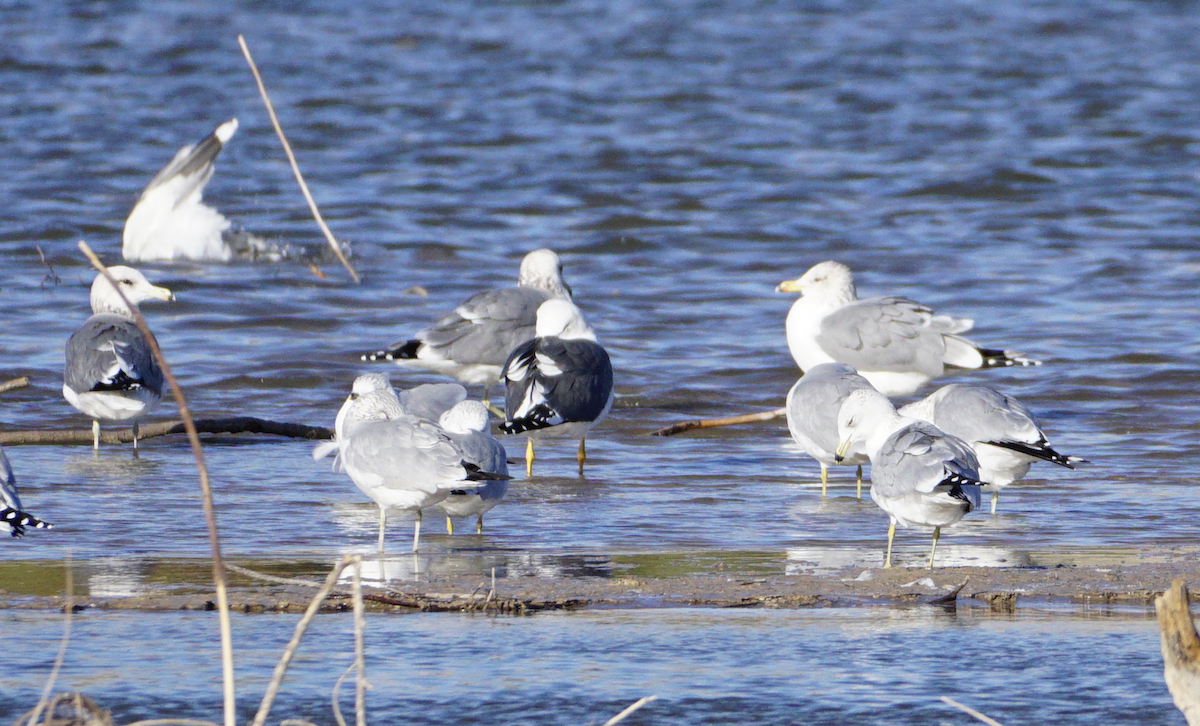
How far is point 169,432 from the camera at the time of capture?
8.45 m

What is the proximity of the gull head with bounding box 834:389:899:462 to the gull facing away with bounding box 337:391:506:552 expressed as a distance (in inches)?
56.4

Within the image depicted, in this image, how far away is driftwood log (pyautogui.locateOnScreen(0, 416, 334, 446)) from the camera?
8.13 meters

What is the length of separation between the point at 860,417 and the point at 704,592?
1.61 metres

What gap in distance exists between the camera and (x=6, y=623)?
4.75m

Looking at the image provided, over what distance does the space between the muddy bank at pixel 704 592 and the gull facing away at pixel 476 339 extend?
3.81 metres

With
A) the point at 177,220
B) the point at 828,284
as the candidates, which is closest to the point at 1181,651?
the point at 828,284

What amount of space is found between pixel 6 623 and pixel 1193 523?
168 inches

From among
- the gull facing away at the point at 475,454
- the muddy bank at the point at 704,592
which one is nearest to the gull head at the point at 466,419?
the gull facing away at the point at 475,454

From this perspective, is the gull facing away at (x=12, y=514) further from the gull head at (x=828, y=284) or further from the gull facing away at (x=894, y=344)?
the gull head at (x=828, y=284)

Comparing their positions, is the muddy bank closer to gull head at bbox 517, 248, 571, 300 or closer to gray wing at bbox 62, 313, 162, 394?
gray wing at bbox 62, 313, 162, 394

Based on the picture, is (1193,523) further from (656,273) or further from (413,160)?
(413,160)

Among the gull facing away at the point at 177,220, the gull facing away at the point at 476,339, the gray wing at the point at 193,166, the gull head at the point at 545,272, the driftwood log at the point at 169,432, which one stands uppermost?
the gray wing at the point at 193,166

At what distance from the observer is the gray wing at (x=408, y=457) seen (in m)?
5.86

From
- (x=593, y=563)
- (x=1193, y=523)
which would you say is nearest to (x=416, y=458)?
(x=593, y=563)
